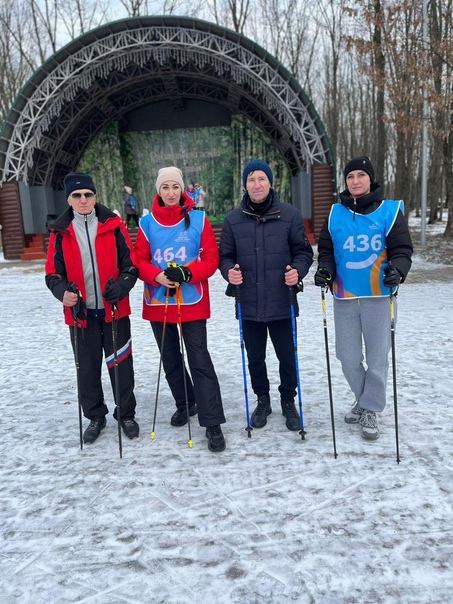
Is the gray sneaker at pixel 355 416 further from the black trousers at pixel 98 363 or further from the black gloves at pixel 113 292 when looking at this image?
the black gloves at pixel 113 292

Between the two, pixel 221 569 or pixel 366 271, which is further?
pixel 366 271

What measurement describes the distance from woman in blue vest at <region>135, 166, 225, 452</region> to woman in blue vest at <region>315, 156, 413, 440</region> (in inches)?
33.5

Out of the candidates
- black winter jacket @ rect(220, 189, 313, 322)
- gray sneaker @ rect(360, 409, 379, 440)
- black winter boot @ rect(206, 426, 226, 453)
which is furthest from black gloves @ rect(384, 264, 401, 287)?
black winter boot @ rect(206, 426, 226, 453)

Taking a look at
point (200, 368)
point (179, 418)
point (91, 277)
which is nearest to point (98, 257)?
point (91, 277)

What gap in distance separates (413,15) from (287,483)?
17.9 meters

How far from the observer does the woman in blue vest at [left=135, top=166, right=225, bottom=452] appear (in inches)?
125

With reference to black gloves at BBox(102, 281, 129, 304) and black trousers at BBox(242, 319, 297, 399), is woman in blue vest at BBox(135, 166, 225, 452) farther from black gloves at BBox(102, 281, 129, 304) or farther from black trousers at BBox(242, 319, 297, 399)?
black trousers at BBox(242, 319, 297, 399)

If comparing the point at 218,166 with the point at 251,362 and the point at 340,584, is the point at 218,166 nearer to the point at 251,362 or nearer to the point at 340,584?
the point at 251,362

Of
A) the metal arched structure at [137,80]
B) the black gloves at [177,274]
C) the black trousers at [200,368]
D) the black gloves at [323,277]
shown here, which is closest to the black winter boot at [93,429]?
the black trousers at [200,368]

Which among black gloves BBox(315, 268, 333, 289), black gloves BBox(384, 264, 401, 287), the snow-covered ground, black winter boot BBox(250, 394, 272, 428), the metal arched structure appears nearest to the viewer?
the snow-covered ground

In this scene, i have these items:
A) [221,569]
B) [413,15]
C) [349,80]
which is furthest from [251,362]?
[349,80]

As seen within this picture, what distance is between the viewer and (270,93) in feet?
50.2

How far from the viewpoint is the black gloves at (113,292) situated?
3.01m

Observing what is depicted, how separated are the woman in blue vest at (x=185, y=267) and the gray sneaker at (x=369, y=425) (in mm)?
1011
